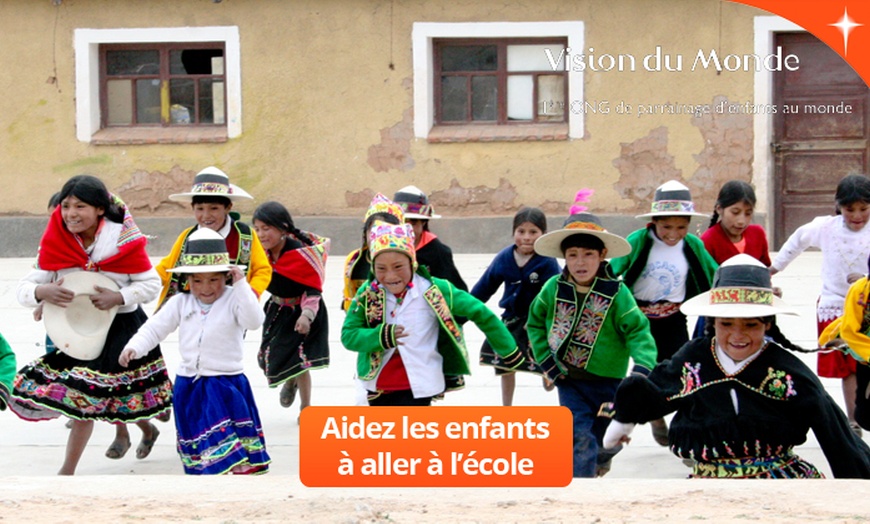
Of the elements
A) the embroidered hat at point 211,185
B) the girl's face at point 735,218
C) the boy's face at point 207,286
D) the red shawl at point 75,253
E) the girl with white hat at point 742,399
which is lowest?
the girl with white hat at point 742,399

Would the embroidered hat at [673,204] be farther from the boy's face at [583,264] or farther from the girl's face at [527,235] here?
the boy's face at [583,264]

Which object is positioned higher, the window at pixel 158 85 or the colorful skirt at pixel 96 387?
the window at pixel 158 85

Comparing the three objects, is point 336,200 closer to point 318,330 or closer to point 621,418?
point 318,330

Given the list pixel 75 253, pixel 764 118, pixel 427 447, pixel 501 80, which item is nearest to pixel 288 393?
pixel 75 253

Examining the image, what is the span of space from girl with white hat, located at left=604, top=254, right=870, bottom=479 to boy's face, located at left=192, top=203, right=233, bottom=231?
316 cm

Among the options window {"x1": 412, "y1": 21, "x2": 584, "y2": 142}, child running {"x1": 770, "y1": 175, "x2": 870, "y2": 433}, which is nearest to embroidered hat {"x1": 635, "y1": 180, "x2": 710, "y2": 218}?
child running {"x1": 770, "y1": 175, "x2": 870, "y2": 433}

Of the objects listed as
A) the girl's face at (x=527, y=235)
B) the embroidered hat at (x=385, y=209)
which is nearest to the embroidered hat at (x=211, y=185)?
the embroidered hat at (x=385, y=209)

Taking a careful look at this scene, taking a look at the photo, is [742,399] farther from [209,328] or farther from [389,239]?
[209,328]

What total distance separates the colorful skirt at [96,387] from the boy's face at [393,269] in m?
1.37

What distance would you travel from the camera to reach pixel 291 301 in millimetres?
8094

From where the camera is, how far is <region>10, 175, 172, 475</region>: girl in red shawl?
6465 mm

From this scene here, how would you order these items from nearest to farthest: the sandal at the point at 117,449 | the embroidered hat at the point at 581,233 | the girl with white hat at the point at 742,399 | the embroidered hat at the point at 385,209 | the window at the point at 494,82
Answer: the girl with white hat at the point at 742,399 < the embroidered hat at the point at 581,233 < the embroidered hat at the point at 385,209 < the sandal at the point at 117,449 < the window at the point at 494,82

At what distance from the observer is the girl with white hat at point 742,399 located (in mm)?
4590

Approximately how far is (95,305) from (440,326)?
1.71 metres
